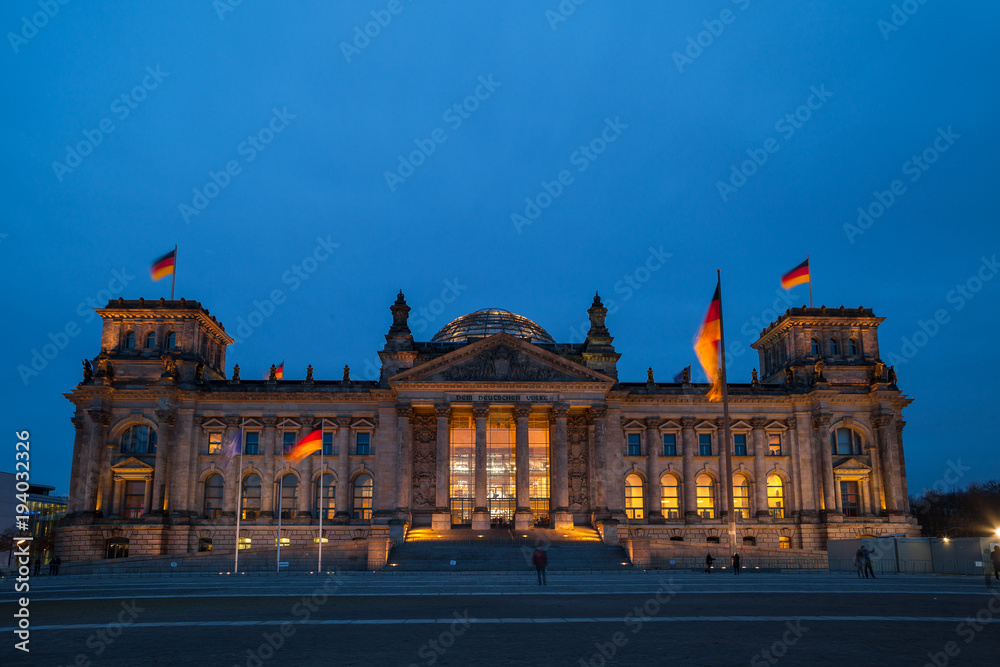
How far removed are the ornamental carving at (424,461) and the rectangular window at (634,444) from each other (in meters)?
17.1

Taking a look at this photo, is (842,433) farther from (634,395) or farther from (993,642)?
(993,642)

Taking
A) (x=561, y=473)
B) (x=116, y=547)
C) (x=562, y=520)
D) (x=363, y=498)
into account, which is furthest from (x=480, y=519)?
(x=116, y=547)

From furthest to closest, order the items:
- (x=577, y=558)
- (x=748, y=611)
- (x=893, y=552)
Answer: (x=577, y=558), (x=893, y=552), (x=748, y=611)

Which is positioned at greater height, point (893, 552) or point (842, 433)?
point (842, 433)

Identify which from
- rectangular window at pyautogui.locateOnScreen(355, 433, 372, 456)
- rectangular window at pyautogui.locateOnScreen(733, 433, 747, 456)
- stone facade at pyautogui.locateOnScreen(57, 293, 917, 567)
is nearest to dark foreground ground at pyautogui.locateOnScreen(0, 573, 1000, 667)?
stone facade at pyautogui.locateOnScreen(57, 293, 917, 567)

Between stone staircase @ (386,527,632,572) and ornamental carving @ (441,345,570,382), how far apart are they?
39.8 feet

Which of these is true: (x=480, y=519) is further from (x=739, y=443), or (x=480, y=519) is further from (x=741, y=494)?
(x=739, y=443)

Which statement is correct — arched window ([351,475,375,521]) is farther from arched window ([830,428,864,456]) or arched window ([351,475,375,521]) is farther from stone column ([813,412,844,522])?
arched window ([830,428,864,456])

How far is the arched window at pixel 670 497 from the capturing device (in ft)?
229

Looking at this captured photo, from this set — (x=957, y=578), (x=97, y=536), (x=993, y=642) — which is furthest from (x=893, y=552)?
(x=97, y=536)

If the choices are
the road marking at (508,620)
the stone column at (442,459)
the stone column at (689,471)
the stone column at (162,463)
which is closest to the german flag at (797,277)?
the stone column at (689,471)

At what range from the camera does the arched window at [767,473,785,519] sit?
2751 inches

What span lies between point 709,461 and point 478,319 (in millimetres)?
26459

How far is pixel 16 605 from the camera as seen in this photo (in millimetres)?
25891
